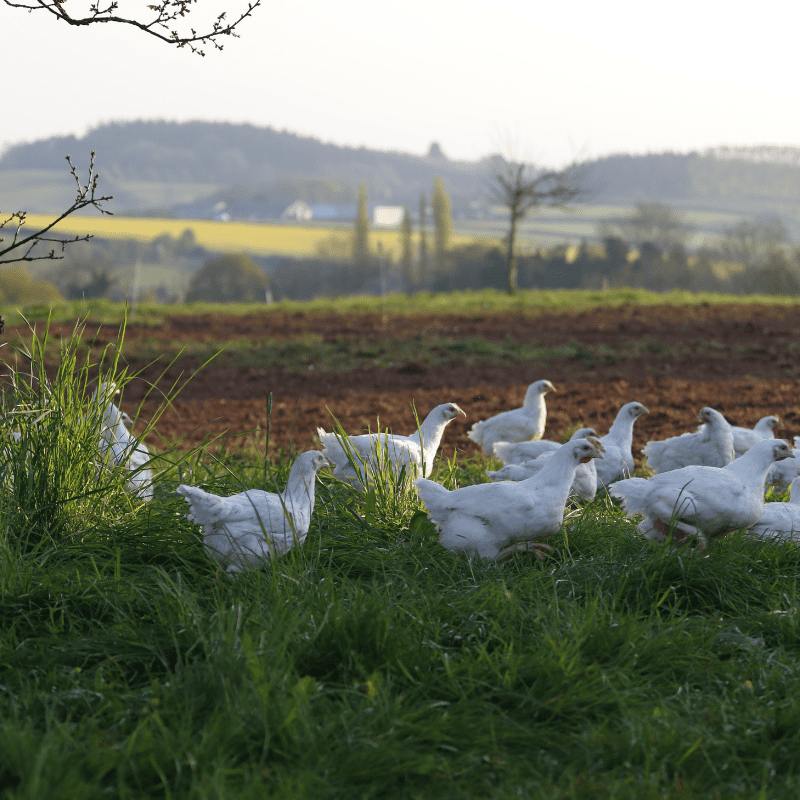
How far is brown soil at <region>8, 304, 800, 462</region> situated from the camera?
8.40 meters

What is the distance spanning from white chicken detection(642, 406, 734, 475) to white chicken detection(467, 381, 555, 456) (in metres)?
1.15

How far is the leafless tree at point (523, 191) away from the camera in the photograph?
28578 millimetres

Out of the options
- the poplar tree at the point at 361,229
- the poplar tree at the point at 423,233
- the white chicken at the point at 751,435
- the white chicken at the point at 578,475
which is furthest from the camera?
Answer: the poplar tree at the point at 361,229

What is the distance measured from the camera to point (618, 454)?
18.2 feet

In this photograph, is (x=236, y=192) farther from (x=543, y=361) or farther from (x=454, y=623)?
(x=454, y=623)

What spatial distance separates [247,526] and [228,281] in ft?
150

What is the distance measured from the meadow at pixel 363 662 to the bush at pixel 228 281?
43070 mm

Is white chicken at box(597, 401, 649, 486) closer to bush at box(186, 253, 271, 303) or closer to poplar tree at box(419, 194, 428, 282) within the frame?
bush at box(186, 253, 271, 303)

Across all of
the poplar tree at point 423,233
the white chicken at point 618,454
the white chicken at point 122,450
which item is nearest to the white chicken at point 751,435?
the white chicken at point 618,454

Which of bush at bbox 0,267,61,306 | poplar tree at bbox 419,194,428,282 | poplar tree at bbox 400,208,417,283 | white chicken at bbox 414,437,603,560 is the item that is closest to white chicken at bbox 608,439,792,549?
white chicken at bbox 414,437,603,560

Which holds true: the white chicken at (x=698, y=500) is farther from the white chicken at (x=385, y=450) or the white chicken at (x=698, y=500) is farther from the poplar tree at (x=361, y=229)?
the poplar tree at (x=361, y=229)

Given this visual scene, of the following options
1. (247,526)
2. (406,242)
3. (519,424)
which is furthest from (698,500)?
(406,242)

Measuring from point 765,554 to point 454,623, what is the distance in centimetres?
182

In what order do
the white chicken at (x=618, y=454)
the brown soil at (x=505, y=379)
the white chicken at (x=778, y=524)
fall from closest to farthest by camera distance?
the white chicken at (x=778, y=524)
the white chicken at (x=618, y=454)
the brown soil at (x=505, y=379)
